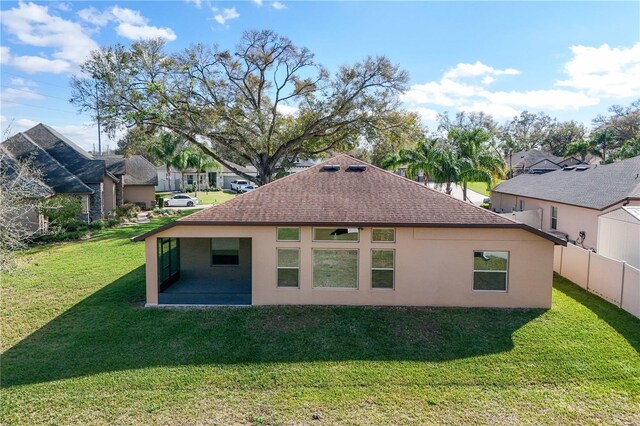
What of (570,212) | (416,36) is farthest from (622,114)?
(416,36)

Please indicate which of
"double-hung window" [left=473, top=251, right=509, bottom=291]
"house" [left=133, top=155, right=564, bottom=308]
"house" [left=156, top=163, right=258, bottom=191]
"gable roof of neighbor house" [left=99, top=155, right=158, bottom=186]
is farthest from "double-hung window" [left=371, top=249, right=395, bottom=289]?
"house" [left=156, top=163, right=258, bottom=191]

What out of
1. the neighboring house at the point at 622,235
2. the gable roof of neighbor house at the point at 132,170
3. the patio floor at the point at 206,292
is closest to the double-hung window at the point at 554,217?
the neighboring house at the point at 622,235

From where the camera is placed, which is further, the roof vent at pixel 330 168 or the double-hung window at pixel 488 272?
the roof vent at pixel 330 168

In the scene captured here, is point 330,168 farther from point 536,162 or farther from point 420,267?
point 536,162

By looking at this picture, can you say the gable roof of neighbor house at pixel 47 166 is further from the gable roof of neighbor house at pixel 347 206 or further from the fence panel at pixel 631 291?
the fence panel at pixel 631 291

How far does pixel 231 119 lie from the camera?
27.7 metres

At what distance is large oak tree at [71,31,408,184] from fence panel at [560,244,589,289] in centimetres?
1605

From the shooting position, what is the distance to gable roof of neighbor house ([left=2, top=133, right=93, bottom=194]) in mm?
24547

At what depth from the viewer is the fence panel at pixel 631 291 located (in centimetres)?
1058

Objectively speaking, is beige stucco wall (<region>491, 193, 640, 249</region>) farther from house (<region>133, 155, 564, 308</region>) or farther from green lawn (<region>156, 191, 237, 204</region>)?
green lawn (<region>156, 191, 237, 204</region>)

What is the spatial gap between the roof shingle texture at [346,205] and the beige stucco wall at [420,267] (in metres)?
0.36

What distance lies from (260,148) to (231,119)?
291 cm

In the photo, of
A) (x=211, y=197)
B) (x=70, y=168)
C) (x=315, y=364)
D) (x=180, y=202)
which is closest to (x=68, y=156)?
(x=70, y=168)

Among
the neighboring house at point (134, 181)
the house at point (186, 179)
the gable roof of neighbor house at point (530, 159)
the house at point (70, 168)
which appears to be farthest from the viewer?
the house at point (186, 179)
